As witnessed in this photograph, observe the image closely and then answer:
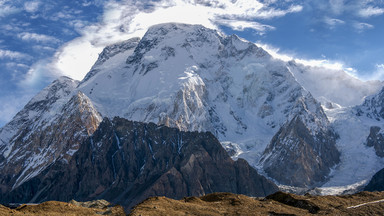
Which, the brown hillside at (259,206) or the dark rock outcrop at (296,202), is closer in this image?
the brown hillside at (259,206)

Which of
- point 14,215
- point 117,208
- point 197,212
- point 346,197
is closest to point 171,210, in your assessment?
point 197,212

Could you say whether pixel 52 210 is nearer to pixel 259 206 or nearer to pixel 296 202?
pixel 259 206

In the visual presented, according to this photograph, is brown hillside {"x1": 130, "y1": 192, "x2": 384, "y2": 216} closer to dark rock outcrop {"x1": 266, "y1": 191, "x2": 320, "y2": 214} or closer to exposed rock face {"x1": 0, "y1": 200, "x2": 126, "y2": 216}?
dark rock outcrop {"x1": 266, "y1": 191, "x2": 320, "y2": 214}

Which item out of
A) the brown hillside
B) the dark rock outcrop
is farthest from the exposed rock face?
the dark rock outcrop

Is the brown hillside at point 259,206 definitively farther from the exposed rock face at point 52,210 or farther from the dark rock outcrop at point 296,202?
the exposed rock face at point 52,210

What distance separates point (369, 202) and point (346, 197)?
14.9 ft

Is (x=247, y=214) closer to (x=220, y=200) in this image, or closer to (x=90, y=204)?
(x=220, y=200)

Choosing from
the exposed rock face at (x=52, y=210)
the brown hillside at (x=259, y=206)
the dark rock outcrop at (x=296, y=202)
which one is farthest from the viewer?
the dark rock outcrop at (x=296, y=202)

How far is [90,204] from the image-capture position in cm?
5894

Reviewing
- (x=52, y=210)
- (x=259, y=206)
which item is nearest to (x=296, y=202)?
(x=259, y=206)

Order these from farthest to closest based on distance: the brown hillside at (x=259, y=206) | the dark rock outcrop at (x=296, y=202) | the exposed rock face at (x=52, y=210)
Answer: the dark rock outcrop at (x=296, y=202), the brown hillside at (x=259, y=206), the exposed rock face at (x=52, y=210)

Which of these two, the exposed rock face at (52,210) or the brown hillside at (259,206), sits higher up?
the exposed rock face at (52,210)

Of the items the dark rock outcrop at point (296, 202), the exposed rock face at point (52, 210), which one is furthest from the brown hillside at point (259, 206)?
the exposed rock face at point (52, 210)

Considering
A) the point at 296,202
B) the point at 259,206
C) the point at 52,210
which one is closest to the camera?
the point at 52,210
